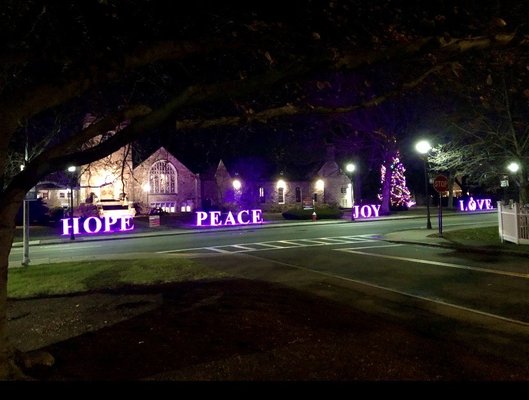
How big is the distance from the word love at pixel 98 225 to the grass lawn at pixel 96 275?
58.4 ft

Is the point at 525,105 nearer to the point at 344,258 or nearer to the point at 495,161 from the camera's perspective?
the point at 495,161

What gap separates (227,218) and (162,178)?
19519mm

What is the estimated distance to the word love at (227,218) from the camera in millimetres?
38731

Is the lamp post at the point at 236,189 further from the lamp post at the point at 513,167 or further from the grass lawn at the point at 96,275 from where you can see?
the grass lawn at the point at 96,275

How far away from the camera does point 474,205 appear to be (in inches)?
2211

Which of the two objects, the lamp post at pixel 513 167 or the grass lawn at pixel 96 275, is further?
the lamp post at pixel 513 167

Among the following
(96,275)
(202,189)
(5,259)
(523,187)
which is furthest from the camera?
(202,189)

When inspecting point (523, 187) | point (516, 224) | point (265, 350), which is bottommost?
point (265, 350)

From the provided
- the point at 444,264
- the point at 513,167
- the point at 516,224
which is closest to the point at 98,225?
the point at 444,264

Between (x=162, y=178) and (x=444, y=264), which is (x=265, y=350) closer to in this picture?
(x=444, y=264)

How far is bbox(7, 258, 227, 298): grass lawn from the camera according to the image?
12.1 meters

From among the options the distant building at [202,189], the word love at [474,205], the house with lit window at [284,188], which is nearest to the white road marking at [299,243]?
the distant building at [202,189]

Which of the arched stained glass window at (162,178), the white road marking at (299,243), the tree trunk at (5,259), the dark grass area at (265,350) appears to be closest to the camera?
the dark grass area at (265,350)

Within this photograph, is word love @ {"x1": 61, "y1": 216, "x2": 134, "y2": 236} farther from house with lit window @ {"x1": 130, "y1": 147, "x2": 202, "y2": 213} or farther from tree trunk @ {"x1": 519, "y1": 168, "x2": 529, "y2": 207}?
tree trunk @ {"x1": 519, "y1": 168, "x2": 529, "y2": 207}
